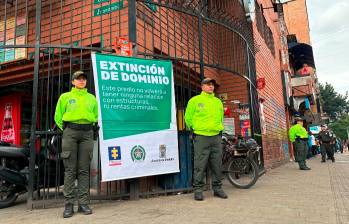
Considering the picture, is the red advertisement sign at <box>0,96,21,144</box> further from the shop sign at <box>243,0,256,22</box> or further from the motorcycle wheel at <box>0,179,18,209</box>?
the shop sign at <box>243,0,256,22</box>

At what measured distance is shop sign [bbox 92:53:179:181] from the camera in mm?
4723

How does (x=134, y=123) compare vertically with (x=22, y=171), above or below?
above

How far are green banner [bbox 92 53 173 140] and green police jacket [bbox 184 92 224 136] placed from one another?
405 mm

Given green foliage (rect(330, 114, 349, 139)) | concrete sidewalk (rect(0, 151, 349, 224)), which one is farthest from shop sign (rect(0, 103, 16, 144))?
green foliage (rect(330, 114, 349, 139))

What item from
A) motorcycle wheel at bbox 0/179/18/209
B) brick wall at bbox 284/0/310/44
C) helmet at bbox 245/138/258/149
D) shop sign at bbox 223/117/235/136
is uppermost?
brick wall at bbox 284/0/310/44

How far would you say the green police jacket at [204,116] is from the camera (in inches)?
201

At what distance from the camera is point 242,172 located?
6.17 metres

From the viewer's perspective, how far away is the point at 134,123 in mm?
4965

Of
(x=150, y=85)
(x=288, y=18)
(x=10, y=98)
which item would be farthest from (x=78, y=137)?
(x=288, y=18)

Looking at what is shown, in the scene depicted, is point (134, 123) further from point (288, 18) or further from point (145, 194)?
point (288, 18)

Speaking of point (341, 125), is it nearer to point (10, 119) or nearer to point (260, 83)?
point (260, 83)

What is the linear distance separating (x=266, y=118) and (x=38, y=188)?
7.55 metres

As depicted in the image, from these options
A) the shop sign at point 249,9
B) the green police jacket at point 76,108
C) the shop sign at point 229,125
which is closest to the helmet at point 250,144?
the shop sign at point 229,125

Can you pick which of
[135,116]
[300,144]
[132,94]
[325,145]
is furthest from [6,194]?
[325,145]
